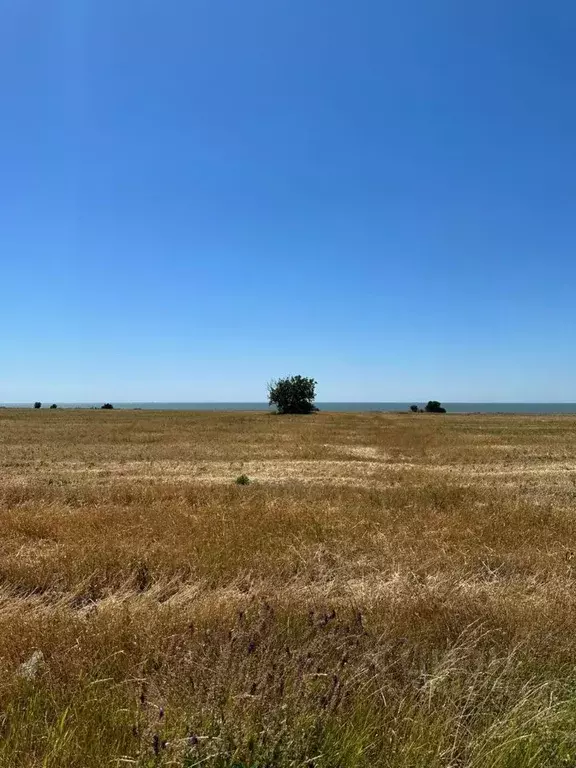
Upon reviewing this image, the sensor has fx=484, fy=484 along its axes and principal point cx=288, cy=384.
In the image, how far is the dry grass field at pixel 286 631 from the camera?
2676 millimetres

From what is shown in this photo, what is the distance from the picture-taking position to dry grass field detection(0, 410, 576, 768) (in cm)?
268

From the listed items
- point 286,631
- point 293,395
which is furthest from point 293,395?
point 286,631

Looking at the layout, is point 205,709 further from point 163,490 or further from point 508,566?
point 163,490

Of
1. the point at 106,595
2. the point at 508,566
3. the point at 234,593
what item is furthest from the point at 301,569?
the point at 508,566

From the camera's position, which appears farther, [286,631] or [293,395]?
[293,395]

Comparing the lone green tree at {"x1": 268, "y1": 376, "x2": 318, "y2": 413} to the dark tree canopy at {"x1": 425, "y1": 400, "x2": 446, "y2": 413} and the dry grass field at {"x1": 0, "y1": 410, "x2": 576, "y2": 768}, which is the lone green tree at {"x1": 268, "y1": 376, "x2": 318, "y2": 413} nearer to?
the dark tree canopy at {"x1": 425, "y1": 400, "x2": 446, "y2": 413}

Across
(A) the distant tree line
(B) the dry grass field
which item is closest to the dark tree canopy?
(A) the distant tree line

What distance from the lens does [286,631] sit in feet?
13.8

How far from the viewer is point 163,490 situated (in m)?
12.5

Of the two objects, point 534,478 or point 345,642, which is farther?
point 534,478

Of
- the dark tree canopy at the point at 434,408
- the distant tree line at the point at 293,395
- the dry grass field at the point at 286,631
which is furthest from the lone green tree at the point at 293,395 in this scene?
the dry grass field at the point at 286,631

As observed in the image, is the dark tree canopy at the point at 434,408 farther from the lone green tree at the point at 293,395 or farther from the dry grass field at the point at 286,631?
the dry grass field at the point at 286,631

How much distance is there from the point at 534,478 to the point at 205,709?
56.3 feet

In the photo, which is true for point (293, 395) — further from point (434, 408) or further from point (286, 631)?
point (286, 631)
